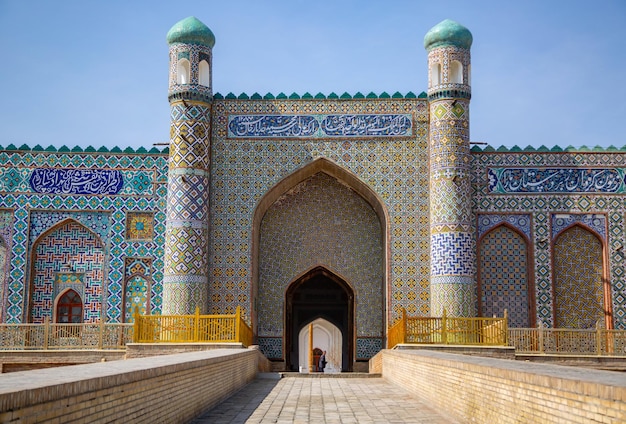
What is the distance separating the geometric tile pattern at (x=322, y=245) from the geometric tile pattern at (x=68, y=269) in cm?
281

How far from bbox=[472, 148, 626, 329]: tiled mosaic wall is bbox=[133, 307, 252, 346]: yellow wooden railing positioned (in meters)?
4.74

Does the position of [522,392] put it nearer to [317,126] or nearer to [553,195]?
[553,195]

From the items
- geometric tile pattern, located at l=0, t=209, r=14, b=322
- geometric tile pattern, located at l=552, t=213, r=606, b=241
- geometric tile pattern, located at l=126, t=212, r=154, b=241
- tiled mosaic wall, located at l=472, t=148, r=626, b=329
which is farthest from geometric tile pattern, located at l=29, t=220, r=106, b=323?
geometric tile pattern, located at l=552, t=213, r=606, b=241

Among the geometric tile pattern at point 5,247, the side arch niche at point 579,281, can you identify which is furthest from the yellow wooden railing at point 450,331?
the geometric tile pattern at point 5,247

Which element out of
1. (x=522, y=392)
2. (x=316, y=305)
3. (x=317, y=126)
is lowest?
(x=522, y=392)

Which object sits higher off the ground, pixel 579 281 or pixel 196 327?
pixel 579 281

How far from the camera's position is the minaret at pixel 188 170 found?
1309 centimetres

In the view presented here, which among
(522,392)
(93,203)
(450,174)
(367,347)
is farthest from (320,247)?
(522,392)

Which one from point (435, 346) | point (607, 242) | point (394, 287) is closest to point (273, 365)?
point (394, 287)

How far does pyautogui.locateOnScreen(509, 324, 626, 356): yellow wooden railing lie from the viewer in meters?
11.9

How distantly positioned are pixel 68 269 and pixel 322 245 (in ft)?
14.5

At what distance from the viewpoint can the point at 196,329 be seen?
1141 centimetres

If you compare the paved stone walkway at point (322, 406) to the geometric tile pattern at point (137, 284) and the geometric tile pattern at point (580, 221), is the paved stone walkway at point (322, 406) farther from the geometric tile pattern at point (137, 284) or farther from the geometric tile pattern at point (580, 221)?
the geometric tile pattern at point (580, 221)

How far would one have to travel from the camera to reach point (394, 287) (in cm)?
1344
